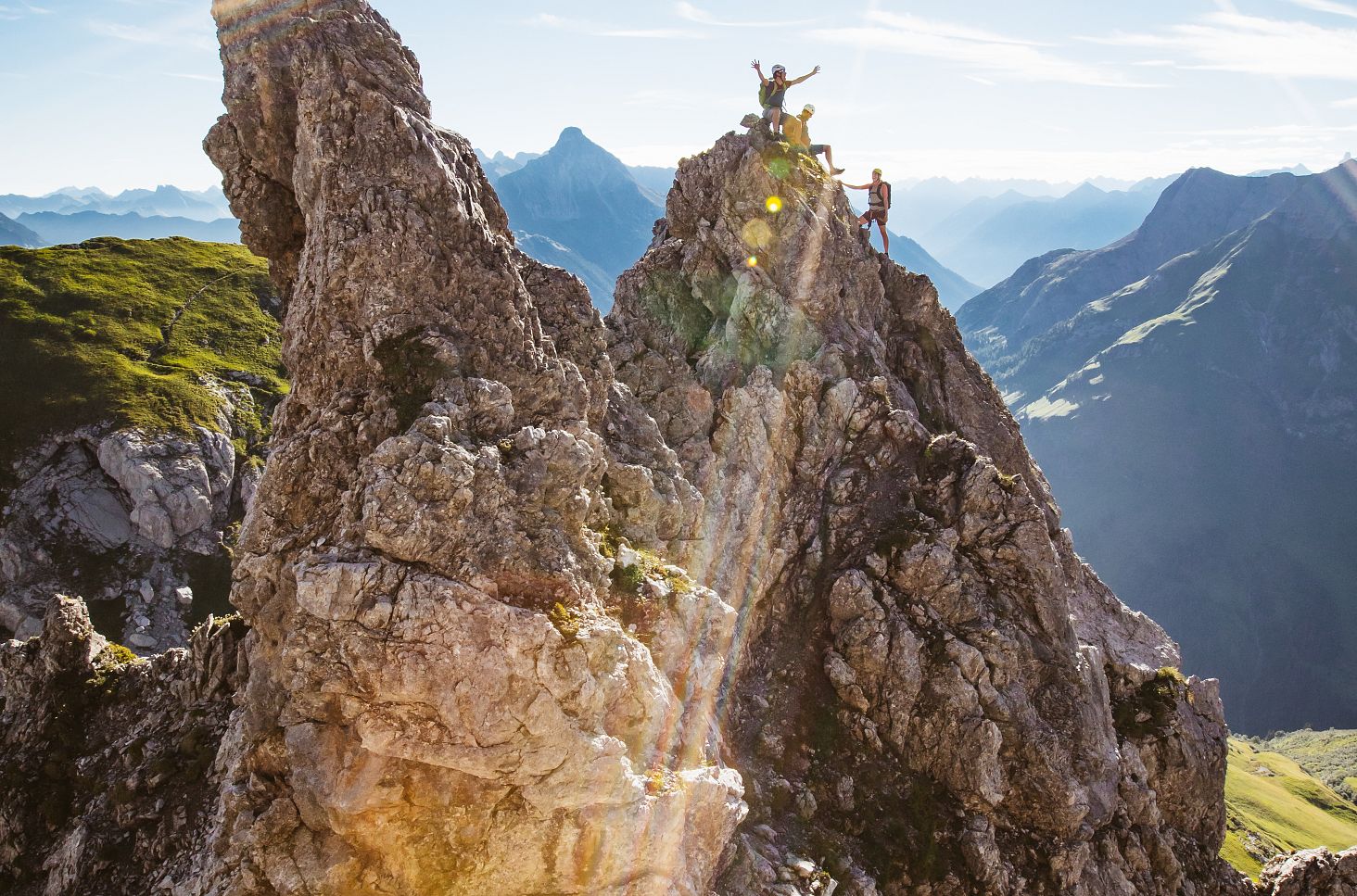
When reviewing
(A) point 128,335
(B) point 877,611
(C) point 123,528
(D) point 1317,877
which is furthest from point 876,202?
(A) point 128,335

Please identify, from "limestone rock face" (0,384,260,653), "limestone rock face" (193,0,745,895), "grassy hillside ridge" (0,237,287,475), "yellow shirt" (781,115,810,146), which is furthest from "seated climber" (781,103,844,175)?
"grassy hillside ridge" (0,237,287,475)

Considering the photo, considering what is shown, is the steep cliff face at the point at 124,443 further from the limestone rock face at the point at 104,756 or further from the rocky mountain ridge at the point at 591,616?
the rocky mountain ridge at the point at 591,616

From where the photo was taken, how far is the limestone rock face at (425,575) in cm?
1688

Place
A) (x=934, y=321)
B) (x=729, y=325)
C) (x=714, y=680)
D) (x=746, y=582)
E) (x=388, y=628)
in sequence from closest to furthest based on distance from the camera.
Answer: (x=388, y=628) < (x=714, y=680) < (x=746, y=582) < (x=729, y=325) < (x=934, y=321)

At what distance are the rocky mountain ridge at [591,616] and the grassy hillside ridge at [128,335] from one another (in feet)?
229

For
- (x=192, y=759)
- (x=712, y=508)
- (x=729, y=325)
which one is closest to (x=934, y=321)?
(x=729, y=325)

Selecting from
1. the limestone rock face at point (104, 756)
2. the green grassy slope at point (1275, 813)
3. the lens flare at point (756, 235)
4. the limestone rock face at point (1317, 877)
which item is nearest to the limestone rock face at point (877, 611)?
the lens flare at point (756, 235)

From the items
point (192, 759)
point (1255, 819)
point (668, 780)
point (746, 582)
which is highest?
point (746, 582)

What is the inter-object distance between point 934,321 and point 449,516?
32577 millimetres

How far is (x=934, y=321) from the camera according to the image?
42.4m

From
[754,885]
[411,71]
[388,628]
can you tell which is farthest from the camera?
[411,71]

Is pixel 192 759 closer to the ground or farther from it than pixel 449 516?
closer to the ground

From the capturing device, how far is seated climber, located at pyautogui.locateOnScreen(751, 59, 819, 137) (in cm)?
3944

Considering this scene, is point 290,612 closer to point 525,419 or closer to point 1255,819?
point 525,419
